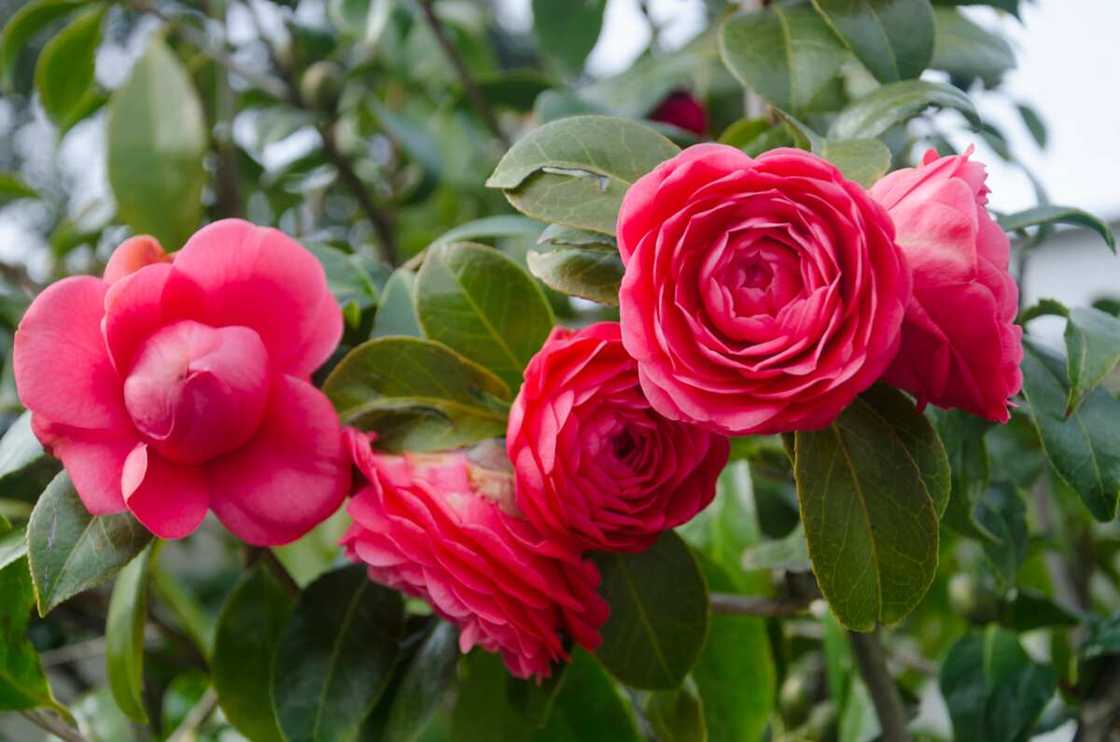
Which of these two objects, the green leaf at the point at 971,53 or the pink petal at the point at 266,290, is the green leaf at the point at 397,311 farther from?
the green leaf at the point at 971,53

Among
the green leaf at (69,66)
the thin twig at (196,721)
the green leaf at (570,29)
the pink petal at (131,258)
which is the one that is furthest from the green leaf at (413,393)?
the green leaf at (69,66)

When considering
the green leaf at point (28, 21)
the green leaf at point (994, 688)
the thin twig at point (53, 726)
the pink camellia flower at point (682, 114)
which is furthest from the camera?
the green leaf at point (28, 21)

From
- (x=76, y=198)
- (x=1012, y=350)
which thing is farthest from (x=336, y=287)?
(x=76, y=198)

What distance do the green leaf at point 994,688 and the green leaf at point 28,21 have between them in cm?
97

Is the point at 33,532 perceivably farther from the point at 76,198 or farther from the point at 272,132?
the point at 76,198

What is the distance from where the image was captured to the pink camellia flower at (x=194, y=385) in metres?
0.47

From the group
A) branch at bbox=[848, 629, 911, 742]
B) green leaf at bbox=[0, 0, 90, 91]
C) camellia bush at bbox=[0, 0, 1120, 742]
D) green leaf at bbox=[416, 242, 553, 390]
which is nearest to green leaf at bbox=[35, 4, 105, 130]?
green leaf at bbox=[0, 0, 90, 91]

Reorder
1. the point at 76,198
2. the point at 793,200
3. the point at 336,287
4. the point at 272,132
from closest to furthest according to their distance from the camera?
the point at 793,200, the point at 336,287, the point at 272,132, the point at 76,198

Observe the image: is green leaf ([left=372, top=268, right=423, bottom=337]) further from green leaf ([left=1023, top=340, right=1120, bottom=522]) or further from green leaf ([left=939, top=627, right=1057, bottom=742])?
green leaf ([left=939, top=627, right=1057, bottom=742])

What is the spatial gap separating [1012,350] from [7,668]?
528mm

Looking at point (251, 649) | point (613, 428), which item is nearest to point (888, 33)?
point (613, 428)

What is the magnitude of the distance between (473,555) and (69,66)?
0.83m

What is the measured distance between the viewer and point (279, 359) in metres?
0.52

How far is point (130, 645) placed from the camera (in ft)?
2.07
